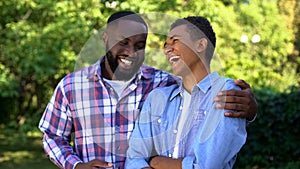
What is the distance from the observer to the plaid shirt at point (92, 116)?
222 centimetres

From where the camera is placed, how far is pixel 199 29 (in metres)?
1.93

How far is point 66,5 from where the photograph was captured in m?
6.81

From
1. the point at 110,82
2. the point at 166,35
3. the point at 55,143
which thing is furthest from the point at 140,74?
the point at 55,143

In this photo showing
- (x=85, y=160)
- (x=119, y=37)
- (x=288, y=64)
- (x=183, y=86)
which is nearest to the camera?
(x=183, y=86)

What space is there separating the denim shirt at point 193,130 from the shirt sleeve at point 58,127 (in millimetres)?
385

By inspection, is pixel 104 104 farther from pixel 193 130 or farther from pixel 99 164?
pixel 193 130

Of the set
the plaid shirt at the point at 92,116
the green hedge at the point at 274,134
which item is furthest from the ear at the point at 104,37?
the green hedge at the point at 274,134

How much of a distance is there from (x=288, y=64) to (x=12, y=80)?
14120 millimetres

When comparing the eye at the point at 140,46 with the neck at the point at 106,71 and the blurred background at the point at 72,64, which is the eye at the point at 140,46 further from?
the blurred background at the point at 72,64

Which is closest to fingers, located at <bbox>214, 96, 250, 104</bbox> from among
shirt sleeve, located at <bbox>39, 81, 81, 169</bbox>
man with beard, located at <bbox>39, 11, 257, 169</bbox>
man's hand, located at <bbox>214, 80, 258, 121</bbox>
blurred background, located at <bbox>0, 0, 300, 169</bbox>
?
man's hand, located at <bbox>214, 80, 258, 121</bbox>

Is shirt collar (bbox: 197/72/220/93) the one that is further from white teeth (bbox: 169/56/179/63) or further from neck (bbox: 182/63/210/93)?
white teeth (bbox: 169/56/179/63)

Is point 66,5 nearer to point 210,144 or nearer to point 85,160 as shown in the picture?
point 85,160

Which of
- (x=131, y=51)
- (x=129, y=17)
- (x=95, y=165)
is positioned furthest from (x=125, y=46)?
(x=95, y=165)

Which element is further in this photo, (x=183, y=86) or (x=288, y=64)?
(x=288, y=64)
